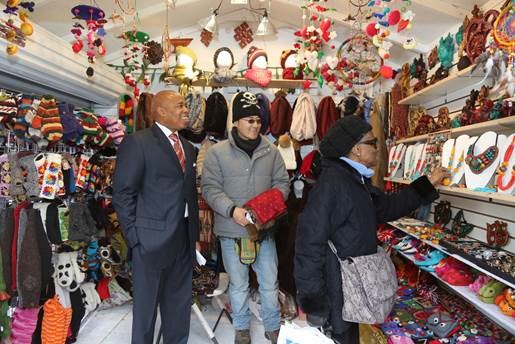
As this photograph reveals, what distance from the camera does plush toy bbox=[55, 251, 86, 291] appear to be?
2.68m

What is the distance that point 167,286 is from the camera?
7.88ft

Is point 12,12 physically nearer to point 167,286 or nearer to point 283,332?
point 167,286

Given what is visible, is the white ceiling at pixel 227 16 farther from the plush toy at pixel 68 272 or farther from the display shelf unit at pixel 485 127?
the plush toy at pixel 68 272

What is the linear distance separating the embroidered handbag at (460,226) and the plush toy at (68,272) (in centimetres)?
264

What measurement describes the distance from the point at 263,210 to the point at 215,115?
4.78 feet

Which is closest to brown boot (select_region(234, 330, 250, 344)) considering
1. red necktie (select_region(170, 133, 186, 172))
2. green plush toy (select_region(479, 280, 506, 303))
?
red necktie (select_region(170, 133, 186, 172))

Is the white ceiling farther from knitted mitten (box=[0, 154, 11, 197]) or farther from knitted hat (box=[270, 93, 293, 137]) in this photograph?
knitted mitten (box=[0, 154, 11, 197])

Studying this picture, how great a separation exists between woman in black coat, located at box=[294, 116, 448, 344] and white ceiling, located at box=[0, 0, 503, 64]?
4.01 feet

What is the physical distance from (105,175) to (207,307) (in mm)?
1454

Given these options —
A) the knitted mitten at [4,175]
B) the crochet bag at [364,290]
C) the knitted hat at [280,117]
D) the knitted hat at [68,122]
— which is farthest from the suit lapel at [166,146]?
the knitted hat at [280,117]

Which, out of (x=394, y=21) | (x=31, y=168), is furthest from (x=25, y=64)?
(x=394, y=21)

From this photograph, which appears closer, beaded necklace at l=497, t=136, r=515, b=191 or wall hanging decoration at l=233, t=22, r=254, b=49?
beaded necklace at l=497, t=136, r=515, b=191

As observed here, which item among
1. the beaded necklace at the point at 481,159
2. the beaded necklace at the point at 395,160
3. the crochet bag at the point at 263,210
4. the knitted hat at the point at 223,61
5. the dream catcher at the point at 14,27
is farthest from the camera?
the knitted hat at the point at 223,61

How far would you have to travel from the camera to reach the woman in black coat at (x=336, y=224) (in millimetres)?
1687
